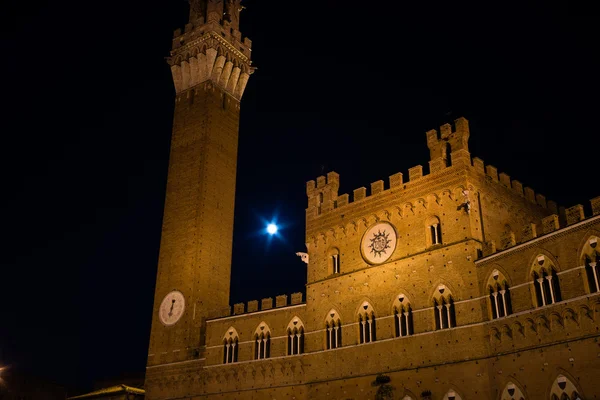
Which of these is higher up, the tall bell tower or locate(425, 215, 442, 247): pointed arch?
the tall bell tower

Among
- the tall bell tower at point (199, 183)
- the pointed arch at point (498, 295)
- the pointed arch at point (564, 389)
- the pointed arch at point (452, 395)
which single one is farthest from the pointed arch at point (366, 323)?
the tall bell tower at point (199, 183)

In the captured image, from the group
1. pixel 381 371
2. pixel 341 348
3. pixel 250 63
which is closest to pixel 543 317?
pixel 381 371

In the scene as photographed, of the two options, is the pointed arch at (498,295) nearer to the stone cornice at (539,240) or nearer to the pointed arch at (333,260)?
the stone cornice at (539,240)

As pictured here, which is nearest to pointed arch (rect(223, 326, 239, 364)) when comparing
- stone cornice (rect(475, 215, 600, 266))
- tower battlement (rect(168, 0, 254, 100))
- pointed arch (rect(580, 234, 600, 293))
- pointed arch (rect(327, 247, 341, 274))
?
pointed arch (rect(327, 247, 341, 274))

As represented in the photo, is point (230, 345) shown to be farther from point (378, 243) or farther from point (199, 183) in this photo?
point (199, 183)

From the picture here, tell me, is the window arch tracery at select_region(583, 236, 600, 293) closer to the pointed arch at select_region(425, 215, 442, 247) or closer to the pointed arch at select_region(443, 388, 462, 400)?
the pointed arch at select_region(443, 388, 462, 400)

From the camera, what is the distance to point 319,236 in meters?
30.7

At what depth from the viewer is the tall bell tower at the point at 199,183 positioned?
3472cm

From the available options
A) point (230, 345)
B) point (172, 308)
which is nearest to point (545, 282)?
point (230, 345)

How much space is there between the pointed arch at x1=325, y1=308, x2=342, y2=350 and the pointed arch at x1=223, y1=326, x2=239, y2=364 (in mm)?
5692

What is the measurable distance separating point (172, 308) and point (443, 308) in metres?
17.0

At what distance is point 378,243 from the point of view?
91.0 ft

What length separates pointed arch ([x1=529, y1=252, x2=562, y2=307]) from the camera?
20562 millimetres

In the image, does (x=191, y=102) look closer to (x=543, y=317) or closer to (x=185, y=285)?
(x=185, y=285)
